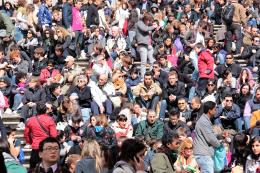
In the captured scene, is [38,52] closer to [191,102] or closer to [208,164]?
[191,102]

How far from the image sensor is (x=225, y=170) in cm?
1483

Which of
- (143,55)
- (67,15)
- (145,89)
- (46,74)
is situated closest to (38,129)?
(145,89)

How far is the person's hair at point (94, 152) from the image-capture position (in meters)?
11.1

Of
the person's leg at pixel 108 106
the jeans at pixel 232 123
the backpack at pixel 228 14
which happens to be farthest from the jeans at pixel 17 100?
the backpack at pixel 228 14

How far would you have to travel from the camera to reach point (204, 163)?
13977mm

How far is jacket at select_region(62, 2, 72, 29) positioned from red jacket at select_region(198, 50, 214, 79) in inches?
164

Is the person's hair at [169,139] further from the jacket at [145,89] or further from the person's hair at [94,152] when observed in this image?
the jacket at [145,89]

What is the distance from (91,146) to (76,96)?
19.4 ft

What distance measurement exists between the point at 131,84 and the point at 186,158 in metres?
6.16

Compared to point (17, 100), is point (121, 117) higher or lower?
lower

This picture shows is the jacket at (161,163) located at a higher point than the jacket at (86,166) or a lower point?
lower

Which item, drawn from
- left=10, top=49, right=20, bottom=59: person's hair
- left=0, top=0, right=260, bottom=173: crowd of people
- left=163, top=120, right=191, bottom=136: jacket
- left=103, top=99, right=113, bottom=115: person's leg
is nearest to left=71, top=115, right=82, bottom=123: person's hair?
left=0, top=0, right=260, bottom=173: crowd of people

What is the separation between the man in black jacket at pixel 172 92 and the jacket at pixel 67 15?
4818 millimetres

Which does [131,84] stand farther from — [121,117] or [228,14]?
[228,14]
